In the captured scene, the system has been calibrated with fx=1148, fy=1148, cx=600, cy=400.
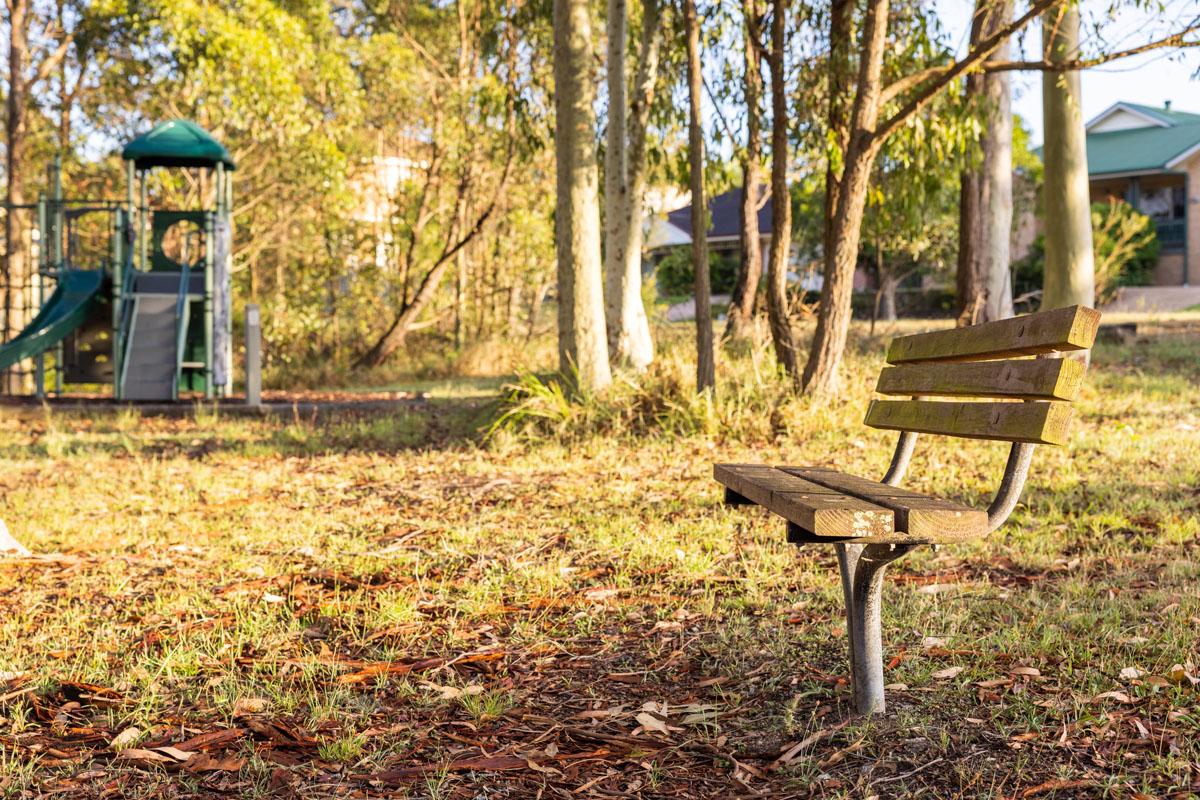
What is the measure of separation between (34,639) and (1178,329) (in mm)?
14933

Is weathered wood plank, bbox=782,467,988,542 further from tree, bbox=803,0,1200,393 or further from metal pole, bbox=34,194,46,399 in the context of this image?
metal pole, bbox=34,194,46,399

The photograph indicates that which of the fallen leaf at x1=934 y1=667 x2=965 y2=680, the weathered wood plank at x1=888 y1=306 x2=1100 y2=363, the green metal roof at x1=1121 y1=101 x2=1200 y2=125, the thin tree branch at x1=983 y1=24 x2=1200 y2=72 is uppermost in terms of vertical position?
the green metal roof at x1=1121 y1=101 x2=1200 y2=125

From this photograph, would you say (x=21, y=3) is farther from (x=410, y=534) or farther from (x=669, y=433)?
(x=410, y=534)

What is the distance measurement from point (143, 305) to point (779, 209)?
915 cm

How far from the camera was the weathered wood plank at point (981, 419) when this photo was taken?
3.00 meters

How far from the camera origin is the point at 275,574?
5184 mm

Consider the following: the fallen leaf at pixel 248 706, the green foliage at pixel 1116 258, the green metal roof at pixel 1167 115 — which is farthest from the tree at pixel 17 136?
the green metal roof at pixel 1167 115

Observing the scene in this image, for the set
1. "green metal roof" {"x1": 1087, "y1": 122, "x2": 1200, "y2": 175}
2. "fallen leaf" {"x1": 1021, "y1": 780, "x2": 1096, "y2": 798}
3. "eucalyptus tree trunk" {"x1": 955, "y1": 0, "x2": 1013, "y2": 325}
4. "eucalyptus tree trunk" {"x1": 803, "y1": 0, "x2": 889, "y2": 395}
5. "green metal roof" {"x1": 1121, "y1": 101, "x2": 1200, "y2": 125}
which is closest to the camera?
"fallen leaf" {"x1": 1021, "y1": 780, "x2": 1096, "y2": 798}

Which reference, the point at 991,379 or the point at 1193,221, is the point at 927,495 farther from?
the point at 1193,221

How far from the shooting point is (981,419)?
3.43 meters

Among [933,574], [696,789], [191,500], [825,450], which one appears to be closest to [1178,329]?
[825,450]

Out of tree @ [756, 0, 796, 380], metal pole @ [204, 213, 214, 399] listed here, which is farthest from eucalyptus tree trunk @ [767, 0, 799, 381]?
metal pole @ [204, 213, 214, 399]

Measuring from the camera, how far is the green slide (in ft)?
46.6

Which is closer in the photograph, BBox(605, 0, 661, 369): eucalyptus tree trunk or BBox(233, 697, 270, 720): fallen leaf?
BBox(233, 697, 270, 720): fallen leaf
